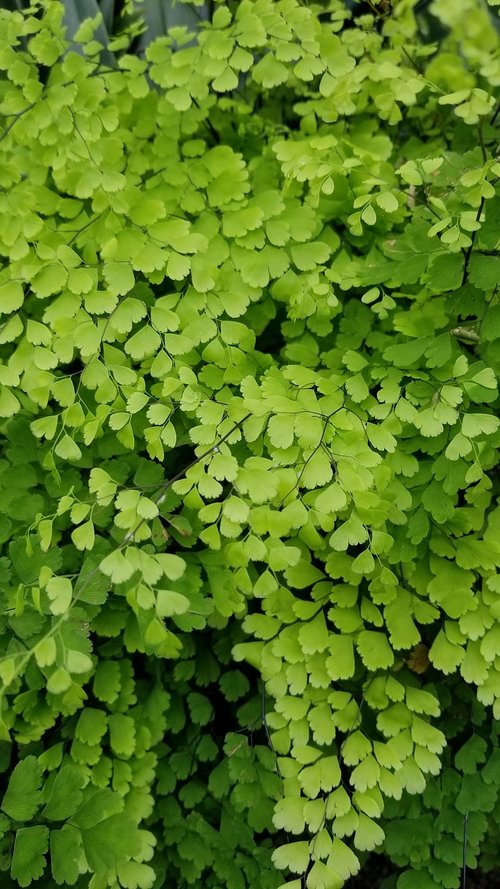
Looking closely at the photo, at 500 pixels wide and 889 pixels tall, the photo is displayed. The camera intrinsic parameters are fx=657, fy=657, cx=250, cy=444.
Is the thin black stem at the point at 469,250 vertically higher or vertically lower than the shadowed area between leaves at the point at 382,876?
higher

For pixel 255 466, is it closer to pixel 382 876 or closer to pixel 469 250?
pixel 469 250

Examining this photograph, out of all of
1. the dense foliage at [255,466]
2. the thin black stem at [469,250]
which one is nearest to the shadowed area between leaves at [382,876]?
the dense foliage at [255,466]

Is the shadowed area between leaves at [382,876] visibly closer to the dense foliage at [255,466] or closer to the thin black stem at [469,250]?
the dense foliage at [255,466]

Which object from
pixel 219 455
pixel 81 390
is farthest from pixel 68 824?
pixel 81 390

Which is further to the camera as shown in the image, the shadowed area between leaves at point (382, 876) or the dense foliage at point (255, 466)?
the shadowed area between leaves at point (382, 876)

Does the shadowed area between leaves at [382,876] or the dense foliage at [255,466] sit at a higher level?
the dense foliage at [255,466]

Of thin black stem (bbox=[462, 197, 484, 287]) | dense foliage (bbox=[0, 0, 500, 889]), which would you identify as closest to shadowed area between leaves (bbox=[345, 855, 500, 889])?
dense foliage (bbox=[0, 0, 500, 889])

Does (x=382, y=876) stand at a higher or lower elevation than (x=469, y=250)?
lower

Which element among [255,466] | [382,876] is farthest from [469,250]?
[382,876]

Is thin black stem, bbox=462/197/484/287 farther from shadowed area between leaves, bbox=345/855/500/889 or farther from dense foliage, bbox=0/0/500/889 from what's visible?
shadowed area between leaves, bbox=345/855/500/889
